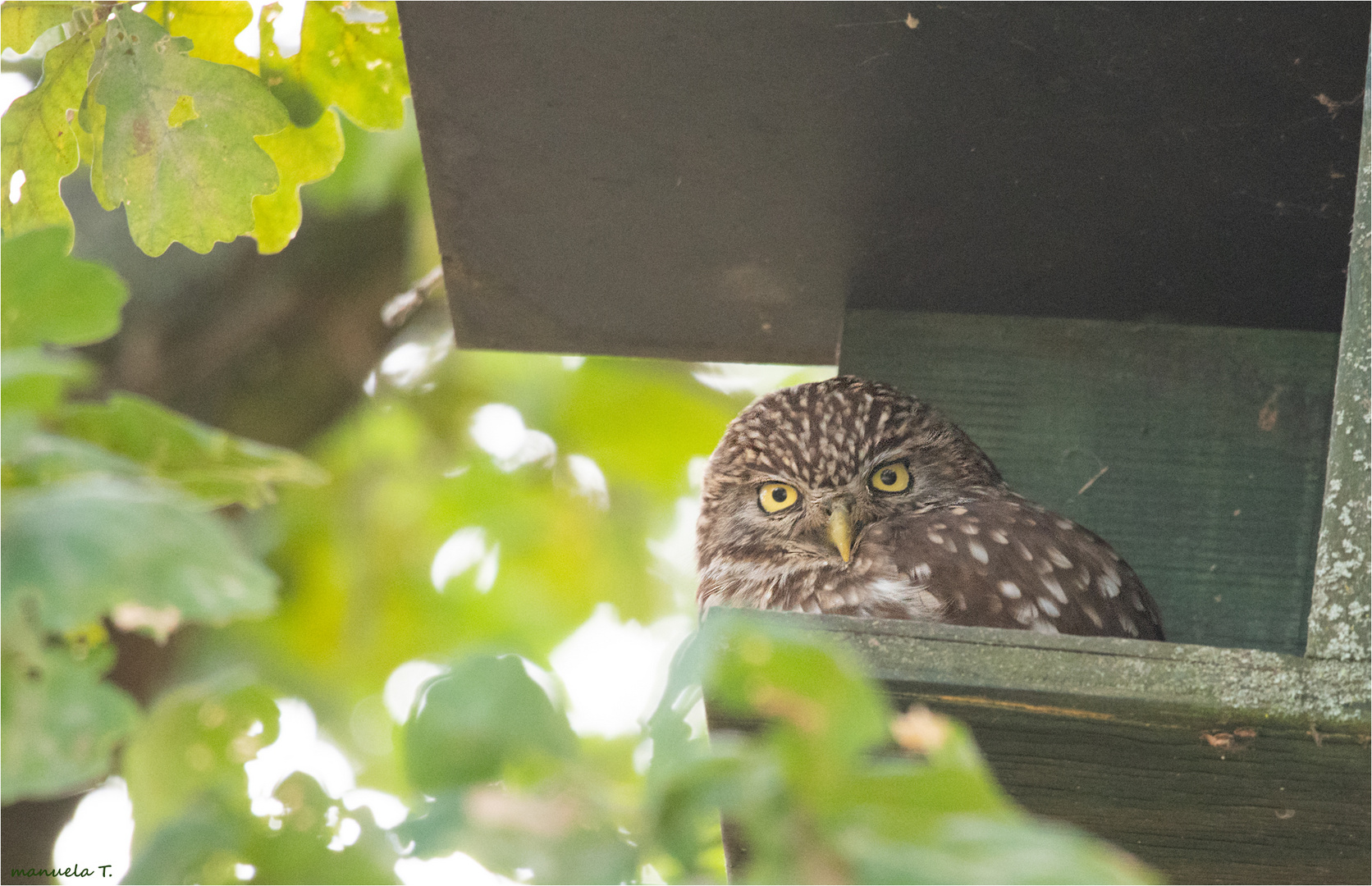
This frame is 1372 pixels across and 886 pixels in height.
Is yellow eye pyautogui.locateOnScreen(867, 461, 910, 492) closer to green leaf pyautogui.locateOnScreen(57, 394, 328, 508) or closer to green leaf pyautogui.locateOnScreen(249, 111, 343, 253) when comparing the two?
green leaf pyautogui.locateOnScreen(249, 111, 343, 253)

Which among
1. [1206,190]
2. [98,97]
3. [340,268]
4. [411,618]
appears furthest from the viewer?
[411,618]

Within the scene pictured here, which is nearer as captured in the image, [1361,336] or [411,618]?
[1361,336]

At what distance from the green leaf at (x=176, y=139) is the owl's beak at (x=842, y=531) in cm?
118

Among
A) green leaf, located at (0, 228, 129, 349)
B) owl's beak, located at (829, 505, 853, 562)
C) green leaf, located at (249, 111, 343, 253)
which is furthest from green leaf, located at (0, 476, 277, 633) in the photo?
owl's beak, located at (829, 505, 853, 562)

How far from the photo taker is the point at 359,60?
2.26 m

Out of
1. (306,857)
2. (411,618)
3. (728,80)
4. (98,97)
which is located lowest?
(411,618)

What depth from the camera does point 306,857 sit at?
0.97 m

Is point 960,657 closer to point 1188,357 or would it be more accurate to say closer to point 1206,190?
point 1206,190

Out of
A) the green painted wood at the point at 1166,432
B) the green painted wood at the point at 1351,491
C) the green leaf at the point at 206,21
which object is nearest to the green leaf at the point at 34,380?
the green leaf at the point at 206,21

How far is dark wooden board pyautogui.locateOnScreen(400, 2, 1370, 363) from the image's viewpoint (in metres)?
2.09

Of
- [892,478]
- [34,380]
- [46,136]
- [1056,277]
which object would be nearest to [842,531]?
[892,478]

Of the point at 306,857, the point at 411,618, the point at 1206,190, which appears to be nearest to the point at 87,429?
the point at 306,857

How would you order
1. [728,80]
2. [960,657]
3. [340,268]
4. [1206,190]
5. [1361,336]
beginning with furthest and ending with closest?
[340,268] → [1206,190] → [728,80] → [1361,336] → [960,657]

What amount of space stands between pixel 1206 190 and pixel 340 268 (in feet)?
11.3
